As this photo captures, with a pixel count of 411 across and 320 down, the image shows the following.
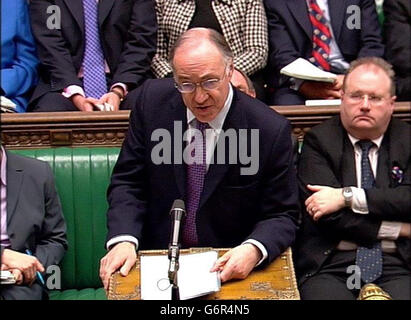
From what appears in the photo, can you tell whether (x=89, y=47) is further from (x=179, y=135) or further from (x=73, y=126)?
(x=179, y=135)

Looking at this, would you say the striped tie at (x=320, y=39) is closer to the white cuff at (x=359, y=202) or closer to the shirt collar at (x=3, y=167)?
the white cuff at (x=359, y=202)

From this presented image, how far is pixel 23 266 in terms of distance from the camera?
6.25 feet

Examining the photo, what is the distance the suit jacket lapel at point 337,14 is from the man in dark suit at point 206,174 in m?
0.76

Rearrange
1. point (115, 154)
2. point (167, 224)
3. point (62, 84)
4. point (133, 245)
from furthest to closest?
point (62, 84), point (115, 154), point (167, 224), point (133, 245)

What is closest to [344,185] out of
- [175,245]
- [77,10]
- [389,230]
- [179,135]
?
[389,230]

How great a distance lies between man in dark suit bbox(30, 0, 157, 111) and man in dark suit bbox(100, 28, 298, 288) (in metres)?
0.64

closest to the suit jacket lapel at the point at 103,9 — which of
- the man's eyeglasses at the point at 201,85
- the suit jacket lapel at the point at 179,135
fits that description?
the suit jacket lapel at the point at 179,135

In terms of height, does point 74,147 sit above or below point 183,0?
below

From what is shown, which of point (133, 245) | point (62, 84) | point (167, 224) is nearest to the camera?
point (133, 245)

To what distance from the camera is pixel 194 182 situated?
1990 millimetres

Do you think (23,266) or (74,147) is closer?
(23,266)

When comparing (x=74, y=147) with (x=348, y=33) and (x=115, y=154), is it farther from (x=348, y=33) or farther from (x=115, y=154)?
(x=348, y=33)
